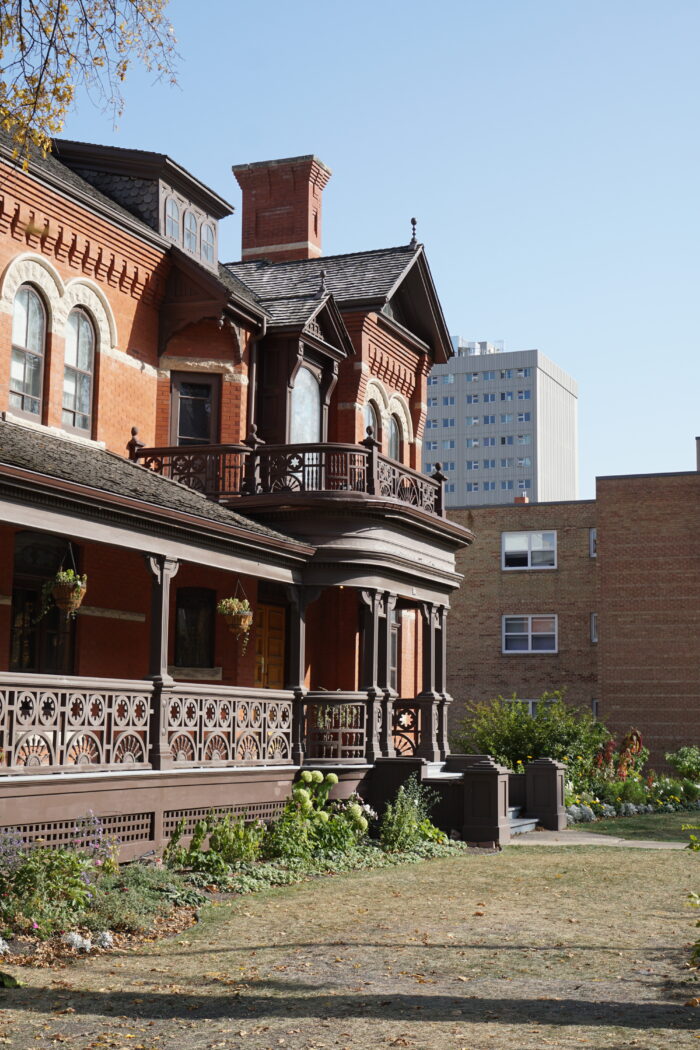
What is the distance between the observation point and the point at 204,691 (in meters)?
16.7

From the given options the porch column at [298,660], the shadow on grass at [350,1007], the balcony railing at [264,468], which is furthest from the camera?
the balcony railing at [264,468]

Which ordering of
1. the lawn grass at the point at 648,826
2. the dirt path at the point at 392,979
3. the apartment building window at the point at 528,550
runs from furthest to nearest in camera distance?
the apartment building window at the point at 528,550
the lawn grass at the point at 648,826
the dirt path at the point at 392,979

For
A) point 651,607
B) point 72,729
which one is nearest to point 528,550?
point 651,607

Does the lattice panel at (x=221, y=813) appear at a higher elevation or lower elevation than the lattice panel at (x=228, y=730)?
lower

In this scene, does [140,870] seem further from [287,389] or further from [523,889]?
[287,389]

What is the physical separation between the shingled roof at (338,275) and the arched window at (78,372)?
5.22m

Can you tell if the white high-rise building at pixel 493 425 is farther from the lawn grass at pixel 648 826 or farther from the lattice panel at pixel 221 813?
the lattice panel at pixel 221 813

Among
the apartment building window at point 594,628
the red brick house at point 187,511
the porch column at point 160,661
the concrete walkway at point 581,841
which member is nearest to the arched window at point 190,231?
the red brick house at point 187,511

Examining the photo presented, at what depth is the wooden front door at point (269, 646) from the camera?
73.2 ft

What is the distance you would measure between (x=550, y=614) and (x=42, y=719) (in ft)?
104

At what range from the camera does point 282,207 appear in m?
31.0

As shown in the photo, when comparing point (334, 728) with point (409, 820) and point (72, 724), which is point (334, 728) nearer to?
point (409, 820)

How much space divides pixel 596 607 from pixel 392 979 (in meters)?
34.6

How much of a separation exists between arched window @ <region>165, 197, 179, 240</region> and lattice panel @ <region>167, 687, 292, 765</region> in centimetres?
883
